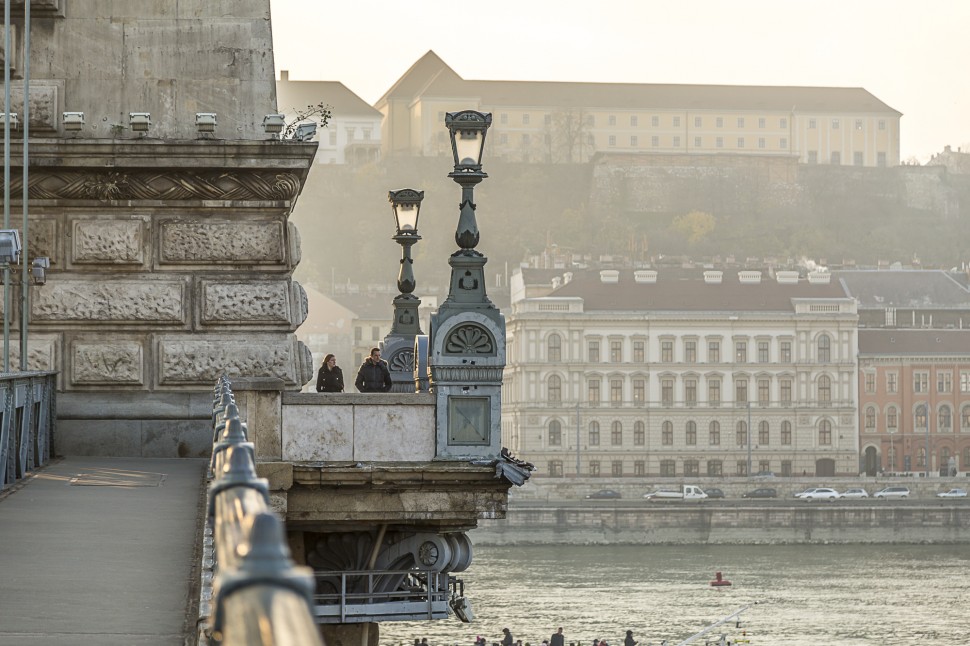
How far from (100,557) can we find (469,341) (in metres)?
3.48

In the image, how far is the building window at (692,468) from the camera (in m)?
79.8

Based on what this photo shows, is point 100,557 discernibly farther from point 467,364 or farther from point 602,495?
point 602,495

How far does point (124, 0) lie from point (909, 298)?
8150 centimetres

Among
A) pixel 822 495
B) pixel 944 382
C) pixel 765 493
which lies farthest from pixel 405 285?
pixel 944 382

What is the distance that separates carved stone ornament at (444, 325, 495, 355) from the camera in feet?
29.9

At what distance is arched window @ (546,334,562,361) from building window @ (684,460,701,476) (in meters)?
7.81

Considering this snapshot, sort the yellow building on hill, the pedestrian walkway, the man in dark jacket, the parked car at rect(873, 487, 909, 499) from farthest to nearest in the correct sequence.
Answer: the yellow building on hill
the parked car at rect(873, 487, 909, 499)
the man in dark jacket
the pedestrian walkway

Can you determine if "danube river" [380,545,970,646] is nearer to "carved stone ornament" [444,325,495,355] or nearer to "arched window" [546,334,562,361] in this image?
"arched window" [546,334,562,361]

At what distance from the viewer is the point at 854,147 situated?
131 metres

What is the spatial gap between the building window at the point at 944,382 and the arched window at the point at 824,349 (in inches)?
206

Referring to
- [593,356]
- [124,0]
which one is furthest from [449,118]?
[593,356]

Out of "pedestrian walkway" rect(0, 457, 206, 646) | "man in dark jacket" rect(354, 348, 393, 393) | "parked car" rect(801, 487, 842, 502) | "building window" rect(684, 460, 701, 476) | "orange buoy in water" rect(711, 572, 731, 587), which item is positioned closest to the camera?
"pedestrian walkway" rect(0, 457, 206, 646)

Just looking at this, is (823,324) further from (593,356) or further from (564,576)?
(564,576)

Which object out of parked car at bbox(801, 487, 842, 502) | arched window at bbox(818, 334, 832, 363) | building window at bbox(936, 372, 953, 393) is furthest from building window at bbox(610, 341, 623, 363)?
building window at bbox(936, 372, 953, 393)
